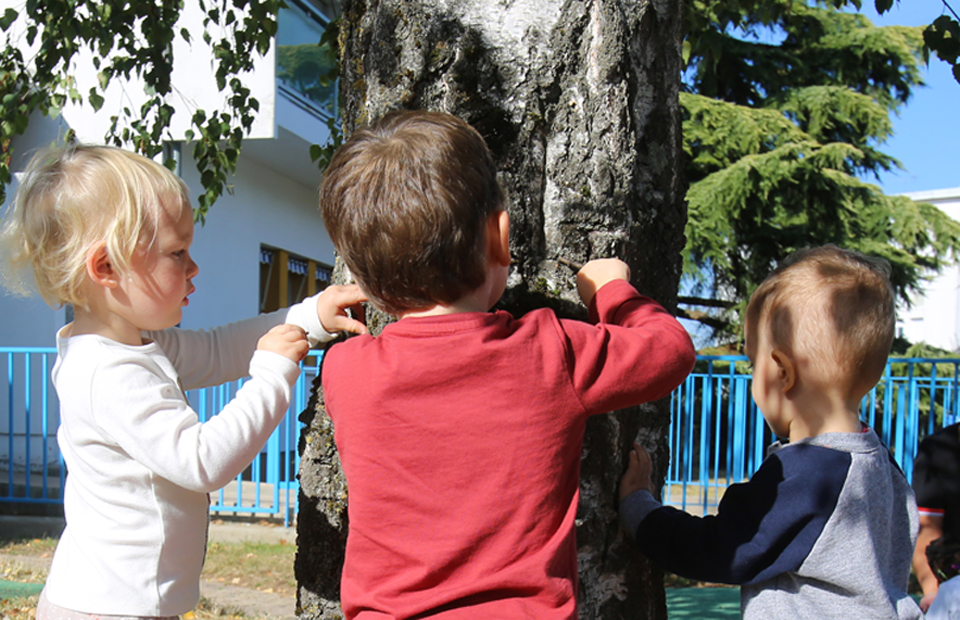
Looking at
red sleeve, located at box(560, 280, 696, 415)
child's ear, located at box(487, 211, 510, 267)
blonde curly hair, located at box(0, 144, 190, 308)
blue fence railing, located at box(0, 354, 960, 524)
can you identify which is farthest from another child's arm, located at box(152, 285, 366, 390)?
blue fence railing, located at box(0, 354, 960, 524)

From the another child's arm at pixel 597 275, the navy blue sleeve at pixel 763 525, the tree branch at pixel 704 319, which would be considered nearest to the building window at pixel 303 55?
the tree branch at pixel 704 319

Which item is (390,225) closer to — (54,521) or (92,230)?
(92,230)

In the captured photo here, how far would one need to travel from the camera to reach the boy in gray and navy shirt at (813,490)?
1.39 m

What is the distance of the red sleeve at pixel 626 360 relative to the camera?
116 cm

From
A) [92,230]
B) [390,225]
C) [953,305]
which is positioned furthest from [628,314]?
[953,305]

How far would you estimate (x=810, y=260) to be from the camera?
158cm

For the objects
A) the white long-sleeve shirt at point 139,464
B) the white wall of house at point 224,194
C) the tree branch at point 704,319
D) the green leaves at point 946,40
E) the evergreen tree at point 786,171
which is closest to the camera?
the white long-sleeve shirt at point 139,464

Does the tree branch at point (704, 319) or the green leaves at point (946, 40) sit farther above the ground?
→ the green leaves at point (946, 40)

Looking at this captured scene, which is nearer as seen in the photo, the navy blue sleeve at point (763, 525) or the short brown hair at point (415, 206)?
the short brown hair at point (415, 206)

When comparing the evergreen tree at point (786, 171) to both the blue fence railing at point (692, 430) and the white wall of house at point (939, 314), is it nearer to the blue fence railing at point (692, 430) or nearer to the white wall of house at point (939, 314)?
the blue fence railing at point (692, 430)

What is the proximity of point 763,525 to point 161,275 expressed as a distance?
1211 mm

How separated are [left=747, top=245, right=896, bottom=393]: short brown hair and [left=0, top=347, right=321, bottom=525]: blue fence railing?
5329mm

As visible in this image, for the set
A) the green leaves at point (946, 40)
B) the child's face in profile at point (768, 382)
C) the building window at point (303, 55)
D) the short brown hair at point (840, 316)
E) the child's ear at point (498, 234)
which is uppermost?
the building window at point (303, 55)

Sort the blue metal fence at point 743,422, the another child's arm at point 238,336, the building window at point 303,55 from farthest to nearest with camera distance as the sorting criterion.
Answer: the building window at point 303,55
the blue metal fence at point 743,422
the another child's arm at point 238,336
